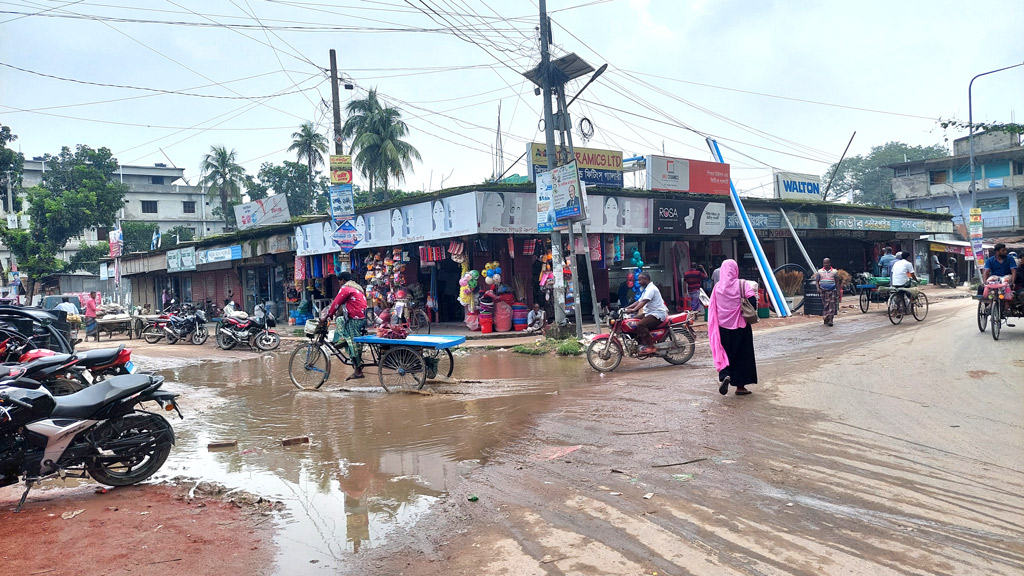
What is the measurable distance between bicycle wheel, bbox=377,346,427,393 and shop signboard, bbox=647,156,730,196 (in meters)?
13.9

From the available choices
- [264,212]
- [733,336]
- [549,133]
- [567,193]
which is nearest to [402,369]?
[733,336]

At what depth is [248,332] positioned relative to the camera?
1834cm

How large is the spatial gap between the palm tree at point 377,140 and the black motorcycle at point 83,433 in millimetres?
35864

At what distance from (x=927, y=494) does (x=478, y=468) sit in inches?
131

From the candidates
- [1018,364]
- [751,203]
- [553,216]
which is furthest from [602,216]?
[1018,364]

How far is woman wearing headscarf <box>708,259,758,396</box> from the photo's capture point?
863 cm

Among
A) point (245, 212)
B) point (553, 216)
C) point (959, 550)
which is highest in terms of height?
point (245, 212)

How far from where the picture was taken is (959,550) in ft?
12.3

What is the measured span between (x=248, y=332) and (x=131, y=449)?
520 inches

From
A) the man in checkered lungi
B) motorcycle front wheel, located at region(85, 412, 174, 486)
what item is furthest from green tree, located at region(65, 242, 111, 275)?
motorcycle front wheel, located at region(85, 412, 174, 486)

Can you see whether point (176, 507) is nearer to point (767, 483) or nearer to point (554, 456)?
point (554, 456)

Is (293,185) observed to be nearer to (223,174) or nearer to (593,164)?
(223,174)

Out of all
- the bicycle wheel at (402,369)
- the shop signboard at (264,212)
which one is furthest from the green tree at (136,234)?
the bicycle wheel at (402,369)

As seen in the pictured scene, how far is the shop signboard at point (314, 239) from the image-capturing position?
2278cm
